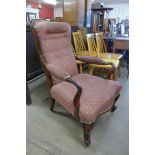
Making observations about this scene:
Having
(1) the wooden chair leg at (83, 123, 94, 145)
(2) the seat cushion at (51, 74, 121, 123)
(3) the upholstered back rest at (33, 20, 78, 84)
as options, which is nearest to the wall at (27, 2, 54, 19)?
(3) the upholstered back rest at (33, 20, 78, 84)

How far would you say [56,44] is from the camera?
193 centimetres

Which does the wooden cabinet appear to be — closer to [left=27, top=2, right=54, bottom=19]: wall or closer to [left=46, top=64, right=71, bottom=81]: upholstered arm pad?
[left=46, top=64, right=71, bottom=81]: upholstered arm pad

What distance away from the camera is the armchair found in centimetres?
140

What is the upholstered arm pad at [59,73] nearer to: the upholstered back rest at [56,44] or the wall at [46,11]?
the upholstered back rest at [56,44]

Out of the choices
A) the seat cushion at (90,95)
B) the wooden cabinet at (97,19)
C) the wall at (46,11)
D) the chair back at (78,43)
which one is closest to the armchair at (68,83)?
the seat cushion at (90,95)

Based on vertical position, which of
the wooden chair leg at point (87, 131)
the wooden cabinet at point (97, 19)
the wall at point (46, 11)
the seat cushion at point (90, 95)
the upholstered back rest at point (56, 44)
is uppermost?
the wall at point (46, 11)

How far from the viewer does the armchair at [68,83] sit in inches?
55.0

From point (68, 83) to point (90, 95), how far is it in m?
0.36

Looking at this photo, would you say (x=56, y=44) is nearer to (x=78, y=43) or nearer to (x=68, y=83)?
(x=68, y=83)

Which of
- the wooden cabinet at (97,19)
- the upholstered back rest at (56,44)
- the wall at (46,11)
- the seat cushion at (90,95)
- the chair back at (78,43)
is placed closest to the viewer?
the seat cushion at (90,95)

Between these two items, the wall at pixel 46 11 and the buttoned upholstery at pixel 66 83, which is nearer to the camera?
the buttoned upholstery at pixel 66 83
